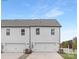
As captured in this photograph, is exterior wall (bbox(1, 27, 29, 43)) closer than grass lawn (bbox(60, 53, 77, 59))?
No

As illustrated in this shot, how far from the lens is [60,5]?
2.23m

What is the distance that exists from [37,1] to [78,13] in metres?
0.54

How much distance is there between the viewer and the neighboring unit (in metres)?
2.33

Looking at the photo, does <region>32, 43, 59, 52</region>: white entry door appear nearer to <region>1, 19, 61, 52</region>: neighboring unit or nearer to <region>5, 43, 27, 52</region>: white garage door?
<region>1, 19, 61, 52</region>: neighboring unit

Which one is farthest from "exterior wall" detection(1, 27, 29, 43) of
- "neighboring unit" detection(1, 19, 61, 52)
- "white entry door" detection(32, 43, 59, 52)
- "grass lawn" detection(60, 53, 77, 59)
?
"grass lawn" detection(60, 53, 77, 59)

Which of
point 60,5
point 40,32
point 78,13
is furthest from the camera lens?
point 40,32

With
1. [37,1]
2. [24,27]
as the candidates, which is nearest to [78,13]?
[37,1]

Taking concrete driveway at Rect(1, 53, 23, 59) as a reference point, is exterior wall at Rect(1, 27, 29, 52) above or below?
above

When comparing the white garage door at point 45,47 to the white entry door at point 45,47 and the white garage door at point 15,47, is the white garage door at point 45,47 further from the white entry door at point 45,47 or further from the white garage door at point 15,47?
the white garage door at point 15,47

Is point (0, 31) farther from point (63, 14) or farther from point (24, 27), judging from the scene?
point (63, 14)

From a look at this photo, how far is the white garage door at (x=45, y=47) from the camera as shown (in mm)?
2334

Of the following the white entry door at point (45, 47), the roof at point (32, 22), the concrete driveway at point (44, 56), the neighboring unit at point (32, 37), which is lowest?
the concrete driveway at point (44, 56)

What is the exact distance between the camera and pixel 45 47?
2.36 meters

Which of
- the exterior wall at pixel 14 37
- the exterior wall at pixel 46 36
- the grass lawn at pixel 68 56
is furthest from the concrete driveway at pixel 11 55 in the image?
the grass lawn at pixel 68 56
